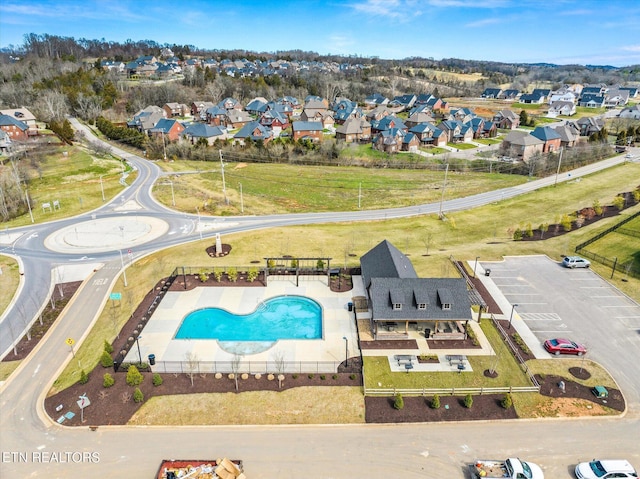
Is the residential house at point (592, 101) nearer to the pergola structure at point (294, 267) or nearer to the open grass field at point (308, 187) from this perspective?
the open grass field at point (308, 187)

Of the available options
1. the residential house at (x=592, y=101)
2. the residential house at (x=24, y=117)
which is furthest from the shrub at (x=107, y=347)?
the residential house at (x=592, y=101)

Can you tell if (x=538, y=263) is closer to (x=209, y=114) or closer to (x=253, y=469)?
(x=253, y=469)

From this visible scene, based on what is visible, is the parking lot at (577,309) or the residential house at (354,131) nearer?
the parking lot at (577,309)

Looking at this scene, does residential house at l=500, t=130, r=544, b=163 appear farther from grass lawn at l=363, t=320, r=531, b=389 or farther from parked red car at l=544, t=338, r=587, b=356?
grass lawn at l=363, t=320, r=531, b=389

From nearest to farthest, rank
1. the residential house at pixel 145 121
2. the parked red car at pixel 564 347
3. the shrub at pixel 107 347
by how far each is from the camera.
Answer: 1. the shrub at pixel 107 347
2. the parked red car at pixel 564 347
3. the residential house at pixel 145 121

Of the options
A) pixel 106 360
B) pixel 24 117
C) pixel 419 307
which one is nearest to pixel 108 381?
pixel 106 360

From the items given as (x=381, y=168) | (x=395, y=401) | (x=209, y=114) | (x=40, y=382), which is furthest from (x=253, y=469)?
(x=209, y=114)

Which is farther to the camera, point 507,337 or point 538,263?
point 538,263
